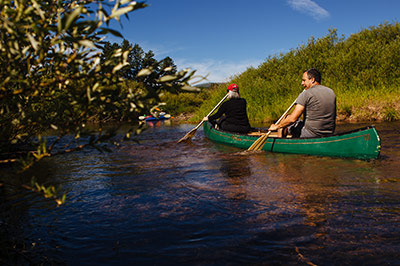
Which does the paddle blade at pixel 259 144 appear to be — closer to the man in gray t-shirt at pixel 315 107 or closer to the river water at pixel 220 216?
the man in gray t-shirt at pixel 315 107

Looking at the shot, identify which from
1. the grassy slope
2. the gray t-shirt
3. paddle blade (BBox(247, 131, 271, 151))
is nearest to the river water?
the gray t-shirt

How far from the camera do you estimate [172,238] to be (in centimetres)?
335

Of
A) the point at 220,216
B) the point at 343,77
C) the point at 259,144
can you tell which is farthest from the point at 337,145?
the point at 343,77

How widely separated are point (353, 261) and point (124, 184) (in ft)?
13.5

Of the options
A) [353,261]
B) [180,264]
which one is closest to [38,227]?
[180,264]

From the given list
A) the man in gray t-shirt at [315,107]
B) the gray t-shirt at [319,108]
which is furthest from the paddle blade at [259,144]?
the gray t-shirt at [319,108]

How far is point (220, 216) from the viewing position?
391 centimetres

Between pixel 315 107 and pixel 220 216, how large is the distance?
174 inches

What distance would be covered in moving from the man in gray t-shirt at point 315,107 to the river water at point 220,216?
940 millimetres

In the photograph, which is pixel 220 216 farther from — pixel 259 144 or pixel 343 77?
pixel 343 77

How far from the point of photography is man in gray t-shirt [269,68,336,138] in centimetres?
718

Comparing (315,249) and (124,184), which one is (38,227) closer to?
(124,184)

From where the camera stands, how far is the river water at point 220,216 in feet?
9.68

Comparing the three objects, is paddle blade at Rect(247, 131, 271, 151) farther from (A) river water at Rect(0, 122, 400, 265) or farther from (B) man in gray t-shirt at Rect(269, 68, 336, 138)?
(A) river water at Rect(0, 122, 400, 265)
